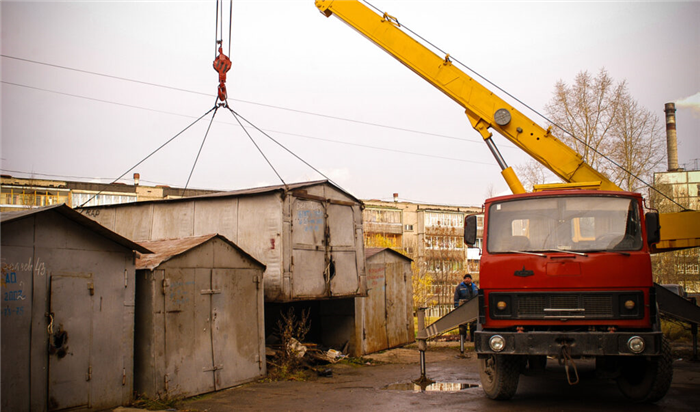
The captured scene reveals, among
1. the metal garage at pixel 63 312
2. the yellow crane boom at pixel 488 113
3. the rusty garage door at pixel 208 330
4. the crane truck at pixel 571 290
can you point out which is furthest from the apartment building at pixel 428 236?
the metal garage at pixel 63 312

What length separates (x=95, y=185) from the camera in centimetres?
4959

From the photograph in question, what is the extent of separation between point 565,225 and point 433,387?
381 cm

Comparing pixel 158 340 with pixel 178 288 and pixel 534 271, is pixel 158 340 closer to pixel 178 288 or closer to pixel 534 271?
pixel 178 288

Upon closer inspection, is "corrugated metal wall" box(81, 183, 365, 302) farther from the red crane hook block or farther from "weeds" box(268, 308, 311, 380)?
the red crane hook block

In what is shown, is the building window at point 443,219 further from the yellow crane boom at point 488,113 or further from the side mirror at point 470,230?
the side mirror at point 470,230

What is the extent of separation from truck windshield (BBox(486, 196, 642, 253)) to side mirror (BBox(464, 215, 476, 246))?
0.87 feet

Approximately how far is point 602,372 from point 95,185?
160 ft

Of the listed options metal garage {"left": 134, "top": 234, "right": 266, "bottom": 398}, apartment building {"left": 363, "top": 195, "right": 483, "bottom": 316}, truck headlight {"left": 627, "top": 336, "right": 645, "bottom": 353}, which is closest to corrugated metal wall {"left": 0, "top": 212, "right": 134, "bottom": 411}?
metal garage {"left": 134, "top": 234, "right": 266, "bottom": 398}

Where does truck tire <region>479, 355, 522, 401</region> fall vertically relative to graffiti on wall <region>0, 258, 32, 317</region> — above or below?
below

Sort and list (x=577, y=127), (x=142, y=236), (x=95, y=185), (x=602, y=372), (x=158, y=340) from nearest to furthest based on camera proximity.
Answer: (x=602, y=372), (x=158, y=340), (x=142, y=236), (x=577, y=127), (x=95, y=185)

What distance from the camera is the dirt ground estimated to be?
7969mm

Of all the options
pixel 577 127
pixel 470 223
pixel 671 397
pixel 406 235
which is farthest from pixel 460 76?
pixel 406 235

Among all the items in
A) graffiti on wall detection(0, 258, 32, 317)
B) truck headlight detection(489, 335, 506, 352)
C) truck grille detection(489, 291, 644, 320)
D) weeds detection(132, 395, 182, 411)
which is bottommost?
weeds detection(132, 395, 182, 411)

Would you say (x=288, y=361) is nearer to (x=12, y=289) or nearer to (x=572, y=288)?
(x=12, y=289)
